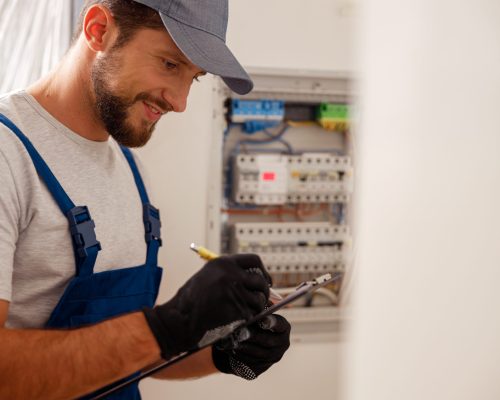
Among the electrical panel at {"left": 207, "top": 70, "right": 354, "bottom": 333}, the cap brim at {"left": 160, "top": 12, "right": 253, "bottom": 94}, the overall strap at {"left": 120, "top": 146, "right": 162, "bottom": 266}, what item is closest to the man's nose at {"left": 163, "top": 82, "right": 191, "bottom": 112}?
the cap brim at {"left": 160, "top": 12, "right": 253, "bottom": 94}

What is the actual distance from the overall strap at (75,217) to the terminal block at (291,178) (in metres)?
0.77

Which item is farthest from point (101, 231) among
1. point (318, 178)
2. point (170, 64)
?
point (318, 178)

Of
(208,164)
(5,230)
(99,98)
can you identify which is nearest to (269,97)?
(208,164)

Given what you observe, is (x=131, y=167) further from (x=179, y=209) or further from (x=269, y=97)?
(x=269, y=97)

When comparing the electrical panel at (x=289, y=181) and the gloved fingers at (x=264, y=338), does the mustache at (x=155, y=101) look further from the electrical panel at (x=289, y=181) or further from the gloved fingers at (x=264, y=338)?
the electrical panel at (x=289, y=181)

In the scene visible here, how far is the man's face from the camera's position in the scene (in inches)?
38.1

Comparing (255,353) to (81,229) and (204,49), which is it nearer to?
(81,229)

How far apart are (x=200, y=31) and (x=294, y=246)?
0.97 metres

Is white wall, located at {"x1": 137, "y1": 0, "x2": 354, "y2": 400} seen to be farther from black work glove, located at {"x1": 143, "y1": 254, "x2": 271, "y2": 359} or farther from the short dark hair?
black work glove, located at {"x1": 143, "y1": 254, "x2": 271, "y2": 359}

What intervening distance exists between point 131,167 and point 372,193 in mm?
791

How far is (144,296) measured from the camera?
1092 mm

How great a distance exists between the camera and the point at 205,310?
2.52 feet

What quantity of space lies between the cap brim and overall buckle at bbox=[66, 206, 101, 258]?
343 mm


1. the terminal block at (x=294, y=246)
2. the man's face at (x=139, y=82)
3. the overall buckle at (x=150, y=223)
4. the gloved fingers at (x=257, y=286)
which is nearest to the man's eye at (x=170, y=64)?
the man's face at (x=139, y=82)
